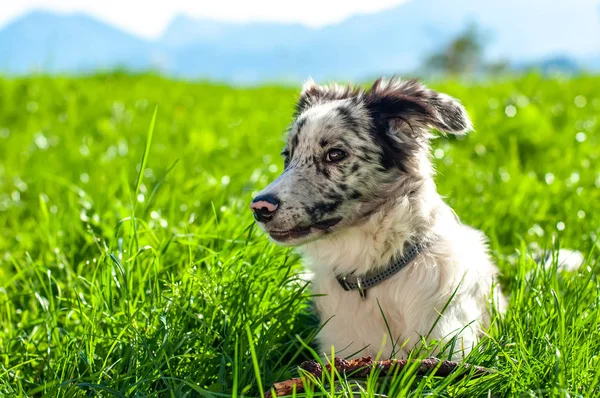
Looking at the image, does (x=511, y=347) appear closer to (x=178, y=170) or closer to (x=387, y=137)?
(x=387, y=137)

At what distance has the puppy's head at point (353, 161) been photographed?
104 inches

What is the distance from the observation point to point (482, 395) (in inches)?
84.4

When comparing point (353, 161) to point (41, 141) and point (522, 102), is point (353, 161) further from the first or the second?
point (522, 102)

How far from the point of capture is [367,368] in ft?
7.12

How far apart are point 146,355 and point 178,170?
2.87 metres

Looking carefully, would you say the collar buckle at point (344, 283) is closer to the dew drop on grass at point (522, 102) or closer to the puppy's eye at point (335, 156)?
the puppy's eye at point (335, 156)

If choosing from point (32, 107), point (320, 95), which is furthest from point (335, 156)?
point (32, 107)

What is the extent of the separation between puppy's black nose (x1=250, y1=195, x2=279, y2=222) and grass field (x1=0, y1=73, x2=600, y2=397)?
0.28 m

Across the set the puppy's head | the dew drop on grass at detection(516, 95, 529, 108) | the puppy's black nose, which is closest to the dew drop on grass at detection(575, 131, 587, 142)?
the dew drop on grass at detection(516, 95, 529, 108)

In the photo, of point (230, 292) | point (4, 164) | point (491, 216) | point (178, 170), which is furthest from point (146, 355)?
point (4, 164)

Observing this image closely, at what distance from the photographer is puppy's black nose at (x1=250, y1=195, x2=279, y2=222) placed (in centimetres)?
254

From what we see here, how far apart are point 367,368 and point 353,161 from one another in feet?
3.13

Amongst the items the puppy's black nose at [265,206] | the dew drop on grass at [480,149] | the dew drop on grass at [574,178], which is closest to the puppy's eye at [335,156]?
the puppy's black nose at [265,206]

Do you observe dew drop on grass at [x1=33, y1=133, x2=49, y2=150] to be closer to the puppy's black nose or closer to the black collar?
the puppy's black nose
